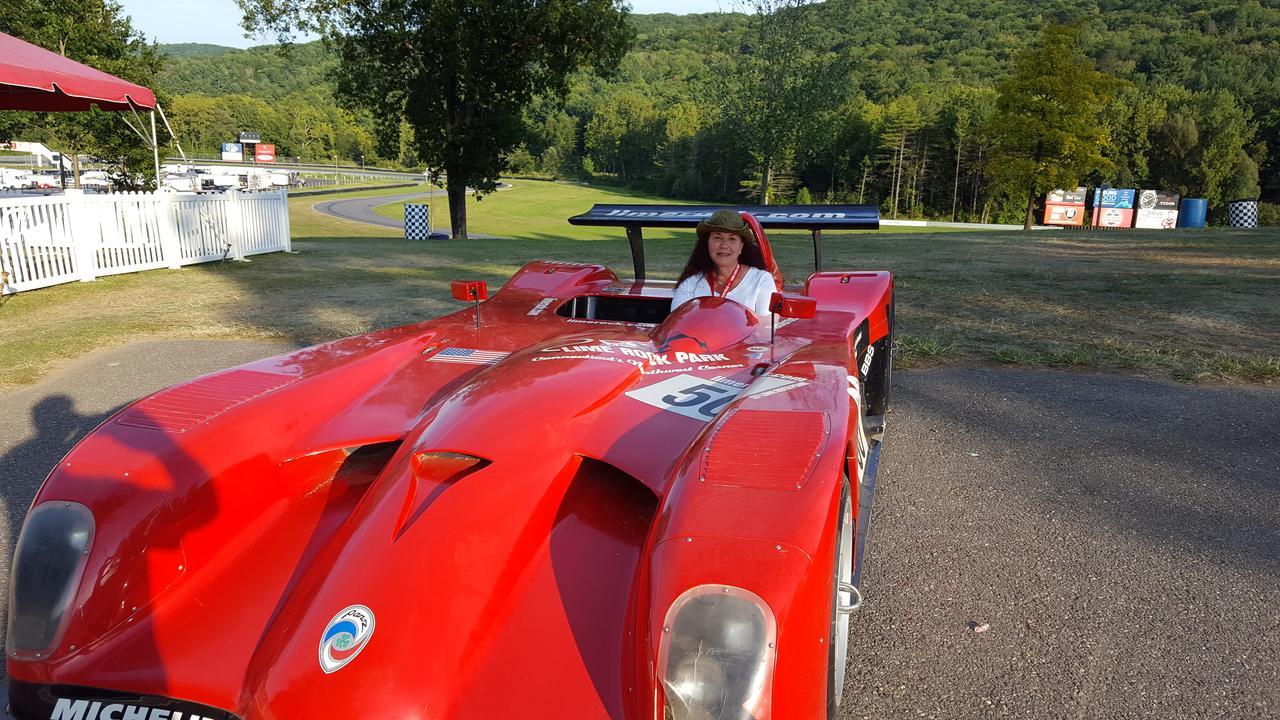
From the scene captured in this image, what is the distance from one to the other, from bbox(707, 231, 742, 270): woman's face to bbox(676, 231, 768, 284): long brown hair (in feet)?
0.13

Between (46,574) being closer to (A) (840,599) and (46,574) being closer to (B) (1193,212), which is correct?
(A) (840,599)

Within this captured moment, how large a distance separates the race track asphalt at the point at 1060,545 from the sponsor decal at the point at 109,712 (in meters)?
1.68

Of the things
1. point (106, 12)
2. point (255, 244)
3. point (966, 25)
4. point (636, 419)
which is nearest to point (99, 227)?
point (255, 244)

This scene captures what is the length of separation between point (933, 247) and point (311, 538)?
1767cm

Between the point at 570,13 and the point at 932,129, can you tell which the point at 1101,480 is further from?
the point at 932,129

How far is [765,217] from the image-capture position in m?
5.26

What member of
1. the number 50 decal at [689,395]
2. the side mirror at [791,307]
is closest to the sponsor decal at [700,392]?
the number 50 decal at [689,395]

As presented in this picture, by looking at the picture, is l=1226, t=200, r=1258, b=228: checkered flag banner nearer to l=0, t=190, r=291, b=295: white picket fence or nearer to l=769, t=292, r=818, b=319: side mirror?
l=0, t=190, r=291, b=295: white picket fence

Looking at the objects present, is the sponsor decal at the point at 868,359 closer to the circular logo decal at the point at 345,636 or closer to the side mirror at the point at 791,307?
the side mirror at the point at 791,307

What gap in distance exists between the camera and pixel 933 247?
17.9 m

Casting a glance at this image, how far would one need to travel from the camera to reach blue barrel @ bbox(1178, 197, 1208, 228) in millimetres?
53156

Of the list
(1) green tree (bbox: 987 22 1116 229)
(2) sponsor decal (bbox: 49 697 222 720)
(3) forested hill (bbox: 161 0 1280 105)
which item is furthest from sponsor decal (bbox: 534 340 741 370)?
(3) forested hill (bbox: 161 0 1280 105)

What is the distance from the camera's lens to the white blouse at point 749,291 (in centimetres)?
437

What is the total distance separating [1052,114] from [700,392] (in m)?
35.1
